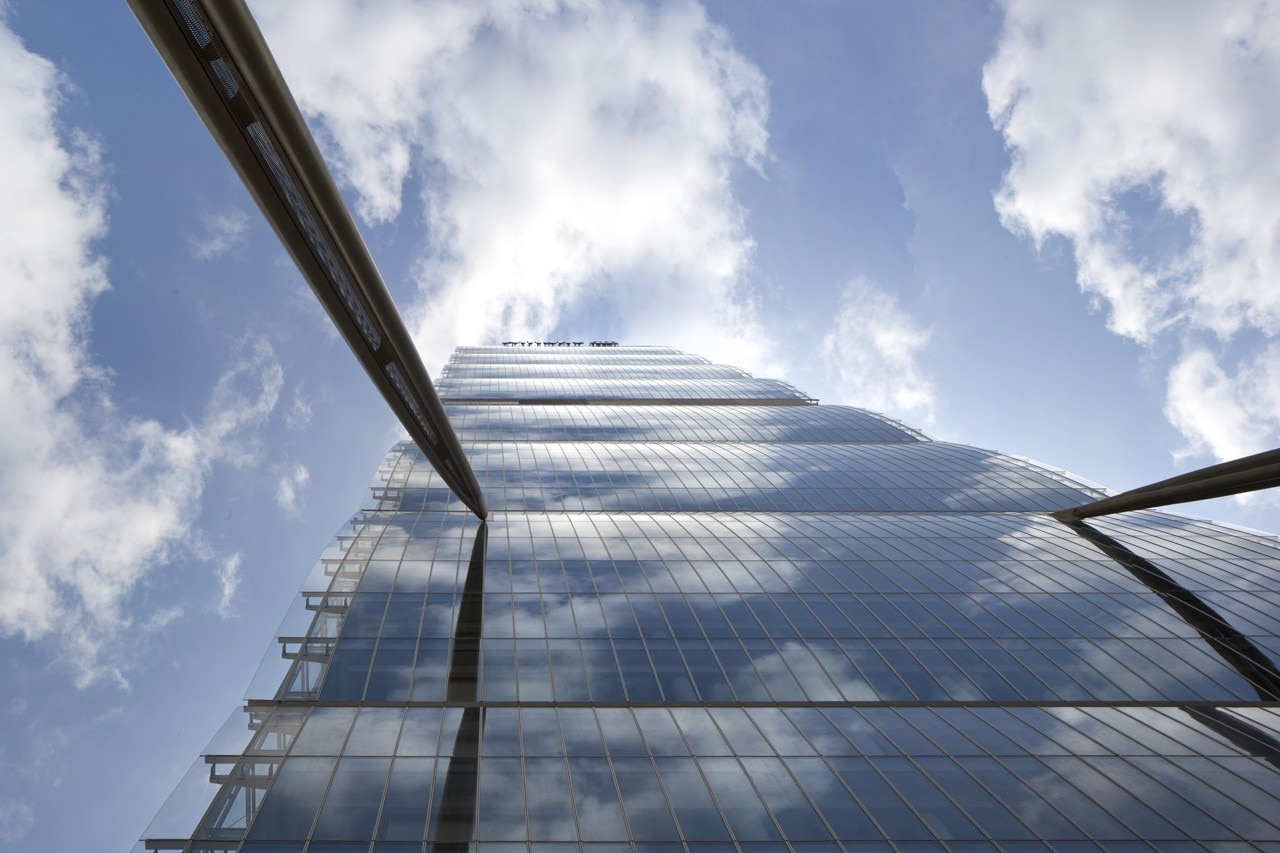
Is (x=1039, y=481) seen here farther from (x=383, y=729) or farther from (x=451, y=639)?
(x=383, y=729)

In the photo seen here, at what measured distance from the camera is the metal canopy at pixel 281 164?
12.6m

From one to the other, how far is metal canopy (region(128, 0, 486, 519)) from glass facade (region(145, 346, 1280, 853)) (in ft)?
32.8

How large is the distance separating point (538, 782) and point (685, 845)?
416cm

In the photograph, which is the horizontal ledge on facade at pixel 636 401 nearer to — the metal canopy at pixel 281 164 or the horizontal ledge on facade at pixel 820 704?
the metal canopy at pixel 281 164

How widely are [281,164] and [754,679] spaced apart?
2076cm

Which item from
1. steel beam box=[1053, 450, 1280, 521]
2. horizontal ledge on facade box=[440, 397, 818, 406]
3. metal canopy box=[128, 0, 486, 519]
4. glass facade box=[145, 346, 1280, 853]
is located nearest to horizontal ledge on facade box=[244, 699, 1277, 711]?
glass facade box=[145, 346, 1280, 853]

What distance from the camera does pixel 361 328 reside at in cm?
2227

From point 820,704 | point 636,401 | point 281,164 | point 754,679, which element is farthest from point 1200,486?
point 636,401

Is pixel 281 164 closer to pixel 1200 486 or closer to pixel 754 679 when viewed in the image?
pixel 754 679

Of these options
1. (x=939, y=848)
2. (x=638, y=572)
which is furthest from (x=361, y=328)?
(x=939, y=848)

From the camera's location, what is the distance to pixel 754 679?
24.3 m

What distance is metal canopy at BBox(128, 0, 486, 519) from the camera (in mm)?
12586

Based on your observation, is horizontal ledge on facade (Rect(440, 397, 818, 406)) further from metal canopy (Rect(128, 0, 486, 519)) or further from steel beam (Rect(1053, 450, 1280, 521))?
metal canopy (Rect(128, 0, 486, 519))

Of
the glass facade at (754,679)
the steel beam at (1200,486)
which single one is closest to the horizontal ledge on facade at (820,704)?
the glass facade at (754,679)
